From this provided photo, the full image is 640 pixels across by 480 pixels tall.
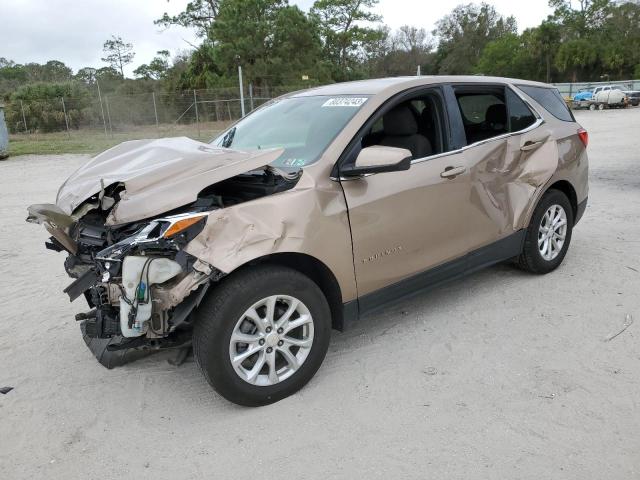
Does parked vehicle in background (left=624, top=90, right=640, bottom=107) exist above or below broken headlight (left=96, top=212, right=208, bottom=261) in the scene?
above

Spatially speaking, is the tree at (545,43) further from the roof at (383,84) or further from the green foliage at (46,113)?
the roof at (383,84)

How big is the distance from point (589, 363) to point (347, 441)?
5.67ft

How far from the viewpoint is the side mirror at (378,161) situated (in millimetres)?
3227

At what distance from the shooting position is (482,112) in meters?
4.43

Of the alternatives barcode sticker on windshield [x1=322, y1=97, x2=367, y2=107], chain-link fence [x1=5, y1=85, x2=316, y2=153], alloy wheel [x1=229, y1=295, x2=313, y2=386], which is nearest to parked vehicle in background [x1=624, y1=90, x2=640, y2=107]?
chain-link fence [x1=5, y1=85, x2=316, y2=153]

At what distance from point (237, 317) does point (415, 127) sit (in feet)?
6.61

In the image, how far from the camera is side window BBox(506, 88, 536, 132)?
4.57m

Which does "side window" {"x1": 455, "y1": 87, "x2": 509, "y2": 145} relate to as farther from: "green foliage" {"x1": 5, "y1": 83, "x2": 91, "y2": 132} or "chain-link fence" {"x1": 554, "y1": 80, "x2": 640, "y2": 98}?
"chain-link fence" {"x1": 554, "y1": 80, "x2": 640, "y2": 98}

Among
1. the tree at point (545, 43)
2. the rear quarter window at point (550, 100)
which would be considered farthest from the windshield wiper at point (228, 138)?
the tree at point (545, 43)

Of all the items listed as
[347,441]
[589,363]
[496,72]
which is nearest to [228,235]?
[347,441]

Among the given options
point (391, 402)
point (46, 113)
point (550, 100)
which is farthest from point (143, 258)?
point (46, 113)

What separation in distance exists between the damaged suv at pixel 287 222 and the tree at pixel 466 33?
263 feet

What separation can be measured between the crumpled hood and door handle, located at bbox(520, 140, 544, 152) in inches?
94.7

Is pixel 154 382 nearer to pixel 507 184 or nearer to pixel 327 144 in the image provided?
pixel 327 144
